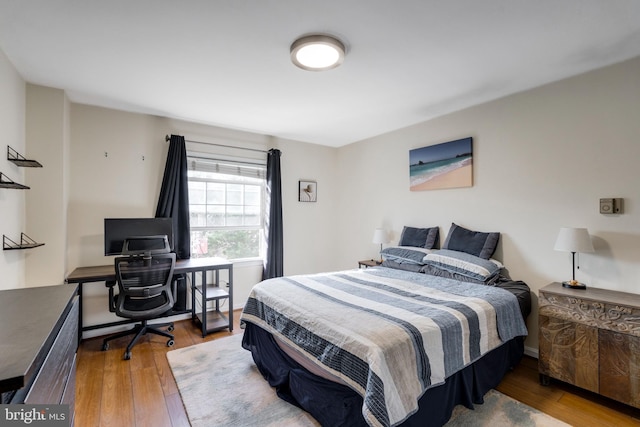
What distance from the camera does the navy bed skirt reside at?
162cm

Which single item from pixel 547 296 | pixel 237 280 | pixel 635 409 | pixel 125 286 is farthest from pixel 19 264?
pixel 635 409

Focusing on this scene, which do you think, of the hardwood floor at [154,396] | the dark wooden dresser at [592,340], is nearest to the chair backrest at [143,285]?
the hardwood floor at [154,396]

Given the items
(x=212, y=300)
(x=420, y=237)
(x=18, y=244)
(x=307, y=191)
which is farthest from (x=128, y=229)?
(x=420, y=237)

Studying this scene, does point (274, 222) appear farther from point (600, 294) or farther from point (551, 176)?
point (600, 294)

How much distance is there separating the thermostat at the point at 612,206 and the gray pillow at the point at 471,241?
833mm

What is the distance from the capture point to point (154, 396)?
216 centimetres

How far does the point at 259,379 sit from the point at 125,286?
1.54 meters

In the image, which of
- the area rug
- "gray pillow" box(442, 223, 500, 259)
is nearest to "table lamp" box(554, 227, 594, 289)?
→ "gray pillow" box(442, 223, 500, 259)

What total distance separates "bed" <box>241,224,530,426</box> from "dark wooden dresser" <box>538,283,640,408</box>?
23 centimetres

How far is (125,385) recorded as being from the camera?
229 cm

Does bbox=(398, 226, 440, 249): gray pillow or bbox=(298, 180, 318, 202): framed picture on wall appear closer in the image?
bbox=(398, 226, 440, 249): gray pillow

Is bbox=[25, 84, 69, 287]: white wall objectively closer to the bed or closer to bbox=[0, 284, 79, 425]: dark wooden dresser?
bbox=[0, 284, 79, 425]: dark wooden dresser

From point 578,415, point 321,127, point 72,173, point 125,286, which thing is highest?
point 321,127

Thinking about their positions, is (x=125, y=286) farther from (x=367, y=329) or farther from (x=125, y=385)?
(x=367, y=329)
